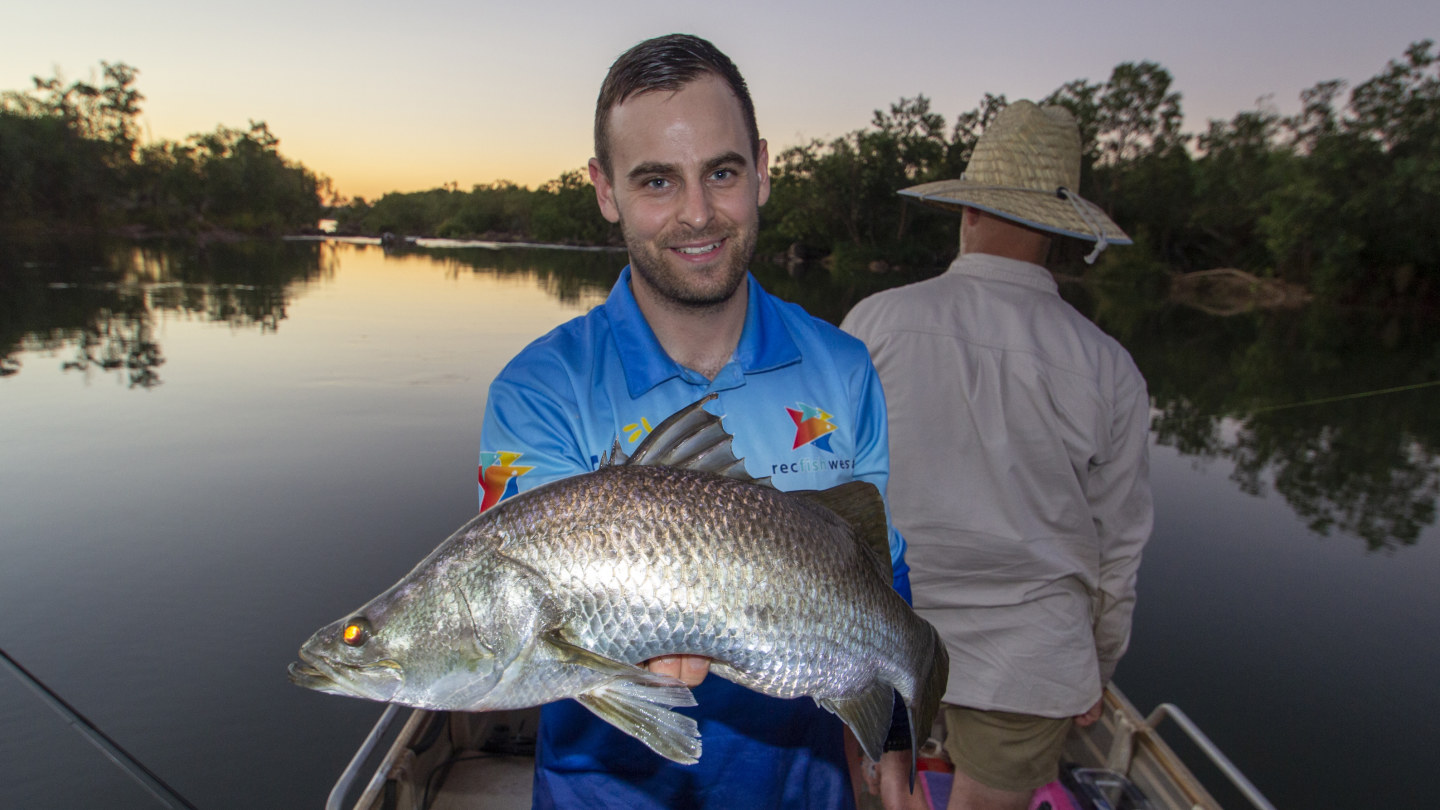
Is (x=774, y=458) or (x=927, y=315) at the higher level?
(x=927, y=315)

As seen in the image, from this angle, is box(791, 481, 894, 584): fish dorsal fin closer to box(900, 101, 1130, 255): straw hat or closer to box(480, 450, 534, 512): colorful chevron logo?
box(480, 450, 534, 512): colorful chevron logo

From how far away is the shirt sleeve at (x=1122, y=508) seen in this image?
293cm

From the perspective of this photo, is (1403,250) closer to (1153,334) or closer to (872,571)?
(1153,334)

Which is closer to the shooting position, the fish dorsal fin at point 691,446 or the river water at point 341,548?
the fish dorsal fin at point 691,446

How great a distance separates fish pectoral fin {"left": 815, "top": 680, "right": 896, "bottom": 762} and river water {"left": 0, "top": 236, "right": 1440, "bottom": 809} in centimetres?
808

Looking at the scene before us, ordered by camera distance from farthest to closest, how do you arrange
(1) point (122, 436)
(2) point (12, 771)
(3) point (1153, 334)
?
(3) point (1153, 334), (1) point (122, 436), (2) point (12, 771)

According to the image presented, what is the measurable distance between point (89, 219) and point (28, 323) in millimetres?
70680

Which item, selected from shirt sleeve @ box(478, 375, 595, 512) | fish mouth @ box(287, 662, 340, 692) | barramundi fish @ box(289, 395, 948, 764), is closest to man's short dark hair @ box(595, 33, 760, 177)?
shirt sleeve @ box(478, 375, 595, 512)

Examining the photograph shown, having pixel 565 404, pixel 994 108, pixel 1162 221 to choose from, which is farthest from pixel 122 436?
pixel 994 108

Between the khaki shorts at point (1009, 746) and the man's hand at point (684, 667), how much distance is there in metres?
1.95

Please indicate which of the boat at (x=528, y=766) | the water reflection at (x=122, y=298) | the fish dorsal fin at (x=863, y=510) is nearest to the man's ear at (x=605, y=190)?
the fish dorsal fin at (x=863, y=510)

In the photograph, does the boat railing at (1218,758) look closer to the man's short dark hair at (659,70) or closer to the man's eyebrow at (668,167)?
the man's eyebrow at (668,167)

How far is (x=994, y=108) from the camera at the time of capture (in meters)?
68.1

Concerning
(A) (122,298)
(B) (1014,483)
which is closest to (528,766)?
(B) (1014,483)
